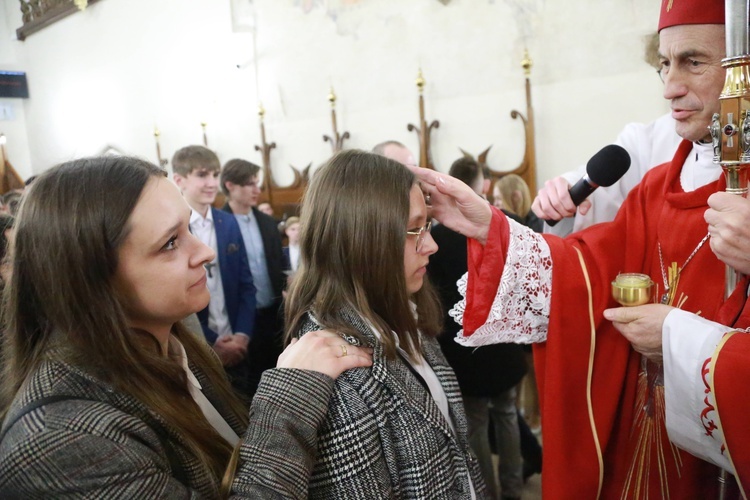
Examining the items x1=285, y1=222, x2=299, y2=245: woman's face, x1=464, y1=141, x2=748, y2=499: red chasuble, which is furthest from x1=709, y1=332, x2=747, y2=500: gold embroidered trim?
x1=285, y1=222, x2=299, y2=245: woman's face

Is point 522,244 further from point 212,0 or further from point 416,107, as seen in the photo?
point 212,0

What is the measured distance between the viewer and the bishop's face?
1355 millimetres

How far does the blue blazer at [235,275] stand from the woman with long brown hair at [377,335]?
5.66 ft

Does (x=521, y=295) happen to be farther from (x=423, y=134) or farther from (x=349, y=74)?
(x=349, y=74)

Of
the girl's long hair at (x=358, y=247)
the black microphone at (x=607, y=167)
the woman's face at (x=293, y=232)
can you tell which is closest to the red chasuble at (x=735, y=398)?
the black microphone at (x=607, y=167)

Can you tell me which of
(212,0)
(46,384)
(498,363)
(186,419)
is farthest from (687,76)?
(212,0)

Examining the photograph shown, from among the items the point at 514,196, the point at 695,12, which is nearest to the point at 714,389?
the point at 695,12

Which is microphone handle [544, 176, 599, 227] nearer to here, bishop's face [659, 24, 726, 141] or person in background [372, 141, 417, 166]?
bishop's face [659, 24, 726, 141]

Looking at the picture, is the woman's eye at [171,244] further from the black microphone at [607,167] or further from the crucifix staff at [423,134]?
the crucifix staff at [423,134]

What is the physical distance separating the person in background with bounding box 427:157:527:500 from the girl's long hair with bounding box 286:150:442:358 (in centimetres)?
98

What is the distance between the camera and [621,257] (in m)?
1.65

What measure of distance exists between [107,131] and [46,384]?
34.6 feet

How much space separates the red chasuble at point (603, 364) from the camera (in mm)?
1502

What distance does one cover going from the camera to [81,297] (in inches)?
39.6
